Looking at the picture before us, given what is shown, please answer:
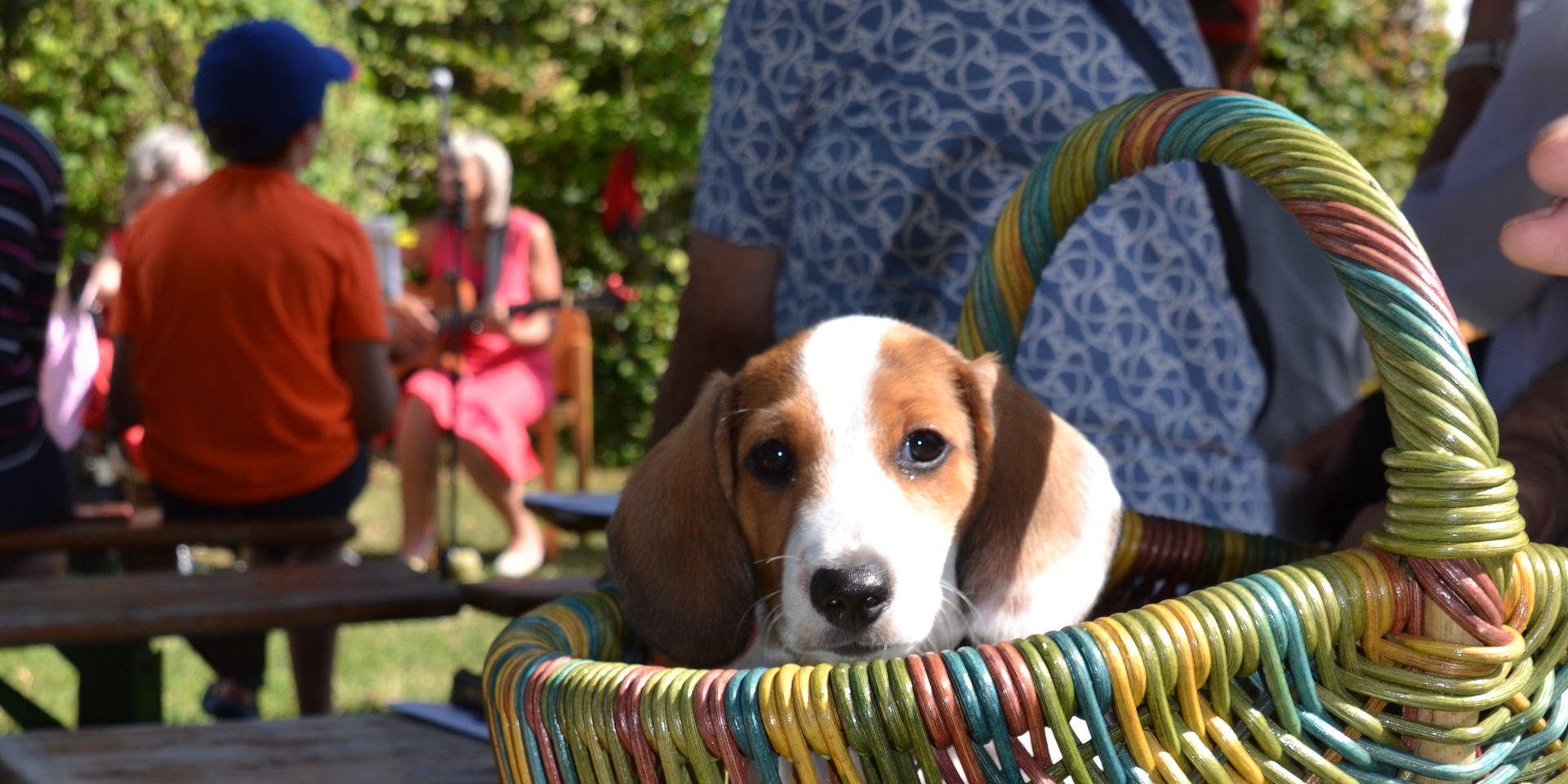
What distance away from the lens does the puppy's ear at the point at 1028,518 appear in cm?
137

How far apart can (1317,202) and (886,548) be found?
1.60 feet

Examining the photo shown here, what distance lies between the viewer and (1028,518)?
1.40m

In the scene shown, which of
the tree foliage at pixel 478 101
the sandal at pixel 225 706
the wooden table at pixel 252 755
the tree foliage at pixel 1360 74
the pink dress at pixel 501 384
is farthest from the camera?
the tree foliage at pixel 1360 74

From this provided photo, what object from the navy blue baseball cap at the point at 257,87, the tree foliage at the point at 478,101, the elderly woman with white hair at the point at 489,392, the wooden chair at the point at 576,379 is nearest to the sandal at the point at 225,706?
the navy blue baseball cap at the point at 257,87

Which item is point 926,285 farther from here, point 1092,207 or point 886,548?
point 886,548

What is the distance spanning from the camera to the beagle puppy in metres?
1.33

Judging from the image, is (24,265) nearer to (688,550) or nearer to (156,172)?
(688,550)

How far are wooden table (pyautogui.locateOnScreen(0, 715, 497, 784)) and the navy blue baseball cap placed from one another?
2284 mm

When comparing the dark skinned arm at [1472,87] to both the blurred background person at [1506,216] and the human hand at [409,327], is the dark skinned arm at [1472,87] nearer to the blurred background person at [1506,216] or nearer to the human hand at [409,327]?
the blurred background person at [1506,216]

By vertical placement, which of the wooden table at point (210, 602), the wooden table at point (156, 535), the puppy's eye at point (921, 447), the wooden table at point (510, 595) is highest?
the puppy's eye at point (921, 447)

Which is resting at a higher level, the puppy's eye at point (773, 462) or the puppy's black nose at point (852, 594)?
the puppy's eye at point (773, 462)

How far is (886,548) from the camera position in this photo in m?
1.29

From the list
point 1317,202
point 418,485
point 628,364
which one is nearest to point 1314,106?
point 628,364

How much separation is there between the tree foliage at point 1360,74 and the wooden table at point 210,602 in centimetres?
735
